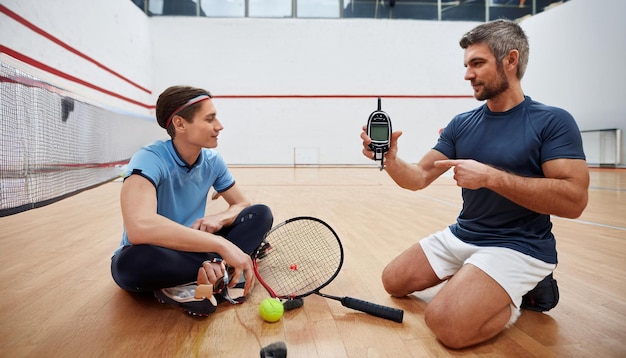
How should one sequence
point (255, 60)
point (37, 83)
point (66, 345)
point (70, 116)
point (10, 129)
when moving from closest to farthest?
point (66, 345) → point (10, 129) → point (37, 83) → point (70, 116) → point (255, 60)

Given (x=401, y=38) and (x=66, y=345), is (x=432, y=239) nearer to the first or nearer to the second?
(x=66, y=345)

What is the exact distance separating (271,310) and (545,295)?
0.96 meters

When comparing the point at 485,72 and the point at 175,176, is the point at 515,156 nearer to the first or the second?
the point at 485,72

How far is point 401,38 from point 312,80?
90.7 inches

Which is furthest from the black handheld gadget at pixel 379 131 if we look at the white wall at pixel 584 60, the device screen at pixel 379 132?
the white wall at pixel 584 60

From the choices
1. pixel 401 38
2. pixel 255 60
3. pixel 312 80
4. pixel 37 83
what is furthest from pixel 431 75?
pixel 37 83

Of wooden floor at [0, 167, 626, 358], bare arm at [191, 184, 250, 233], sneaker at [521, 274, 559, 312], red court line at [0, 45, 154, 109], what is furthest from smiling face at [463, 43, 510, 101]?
red court line at [0, 45, 154, 109]

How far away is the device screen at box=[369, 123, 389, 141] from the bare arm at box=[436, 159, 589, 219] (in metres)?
0.32

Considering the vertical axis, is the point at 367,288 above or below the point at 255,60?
below

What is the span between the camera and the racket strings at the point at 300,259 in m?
1.67

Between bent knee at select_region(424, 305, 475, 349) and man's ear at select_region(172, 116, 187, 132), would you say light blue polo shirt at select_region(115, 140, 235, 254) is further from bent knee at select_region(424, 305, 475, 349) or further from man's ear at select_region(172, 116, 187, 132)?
bent knee at select_region(424, 305, 475, 349)

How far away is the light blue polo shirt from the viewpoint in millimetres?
1372

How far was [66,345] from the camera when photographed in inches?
46.5

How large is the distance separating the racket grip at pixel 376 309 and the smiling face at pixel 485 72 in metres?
0.81
